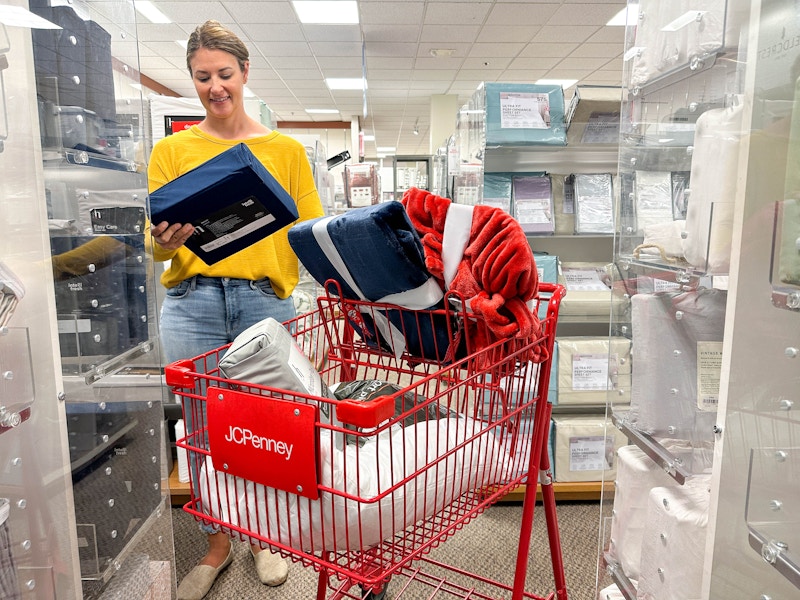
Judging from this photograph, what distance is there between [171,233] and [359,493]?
0.83 metres

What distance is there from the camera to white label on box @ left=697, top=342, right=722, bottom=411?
45.9 inches

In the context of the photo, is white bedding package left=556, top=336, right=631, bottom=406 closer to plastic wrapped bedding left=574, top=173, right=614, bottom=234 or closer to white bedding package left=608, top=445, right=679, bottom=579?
plastic wrapped bedding left=574, top=173, right=614, bottom=234

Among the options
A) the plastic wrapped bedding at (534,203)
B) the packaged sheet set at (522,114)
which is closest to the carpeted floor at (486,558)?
the plastic wrapped bedding at (534,203)

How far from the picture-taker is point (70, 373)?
1.16 meters

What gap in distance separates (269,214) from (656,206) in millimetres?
925

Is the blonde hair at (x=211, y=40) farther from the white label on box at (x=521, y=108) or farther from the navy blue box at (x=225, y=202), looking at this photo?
the white label on box at (x=521, y=108)

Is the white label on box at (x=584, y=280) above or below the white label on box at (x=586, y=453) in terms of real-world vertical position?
above

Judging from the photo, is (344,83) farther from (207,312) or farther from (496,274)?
(496,274)

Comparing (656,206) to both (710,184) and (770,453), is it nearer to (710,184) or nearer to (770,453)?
(710,184)

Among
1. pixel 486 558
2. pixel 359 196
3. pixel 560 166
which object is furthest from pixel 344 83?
pixel 486 558

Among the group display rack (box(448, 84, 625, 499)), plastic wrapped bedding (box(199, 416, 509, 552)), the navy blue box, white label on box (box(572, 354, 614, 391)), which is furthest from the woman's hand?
white label on box (box(572, 354, 614, 391))

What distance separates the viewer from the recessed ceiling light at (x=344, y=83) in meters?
9.00

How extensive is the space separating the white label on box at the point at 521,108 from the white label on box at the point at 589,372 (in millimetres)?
1020

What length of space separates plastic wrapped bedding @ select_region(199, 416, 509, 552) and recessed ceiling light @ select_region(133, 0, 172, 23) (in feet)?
20.0
